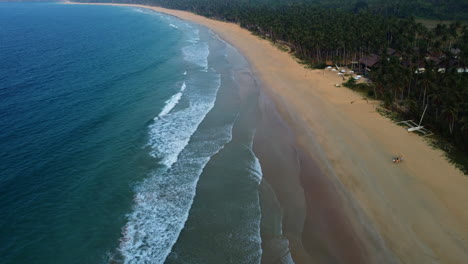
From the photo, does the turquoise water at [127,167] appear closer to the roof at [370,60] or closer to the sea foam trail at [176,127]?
the sea foam trail at [176,127]

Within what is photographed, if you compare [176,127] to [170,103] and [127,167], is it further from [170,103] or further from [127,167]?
[127,167]

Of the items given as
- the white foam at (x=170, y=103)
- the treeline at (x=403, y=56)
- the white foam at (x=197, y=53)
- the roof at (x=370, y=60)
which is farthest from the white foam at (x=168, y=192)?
the roof at (x=370, y=60)

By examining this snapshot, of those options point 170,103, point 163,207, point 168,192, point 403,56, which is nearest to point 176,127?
point 170,103

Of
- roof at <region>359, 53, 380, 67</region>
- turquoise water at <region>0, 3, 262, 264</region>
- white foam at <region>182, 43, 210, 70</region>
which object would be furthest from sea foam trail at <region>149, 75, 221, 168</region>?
roof at <region>359, 53, 380, 67</region>

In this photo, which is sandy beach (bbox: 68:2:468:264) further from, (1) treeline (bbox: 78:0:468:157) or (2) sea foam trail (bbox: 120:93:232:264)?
(2) sea foam trail (bbox: 120:93:232:264)

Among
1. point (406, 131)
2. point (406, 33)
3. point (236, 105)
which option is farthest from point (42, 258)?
point (406, 33)

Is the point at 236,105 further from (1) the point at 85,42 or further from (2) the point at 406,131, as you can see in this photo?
(1) the point at 85,42

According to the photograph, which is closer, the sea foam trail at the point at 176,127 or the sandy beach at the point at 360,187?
the sandy beach at the point at 360,187
